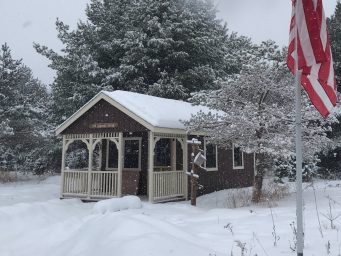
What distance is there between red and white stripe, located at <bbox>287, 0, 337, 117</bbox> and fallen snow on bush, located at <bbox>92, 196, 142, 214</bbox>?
24.8ft

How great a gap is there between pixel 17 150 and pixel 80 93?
950 centimetres

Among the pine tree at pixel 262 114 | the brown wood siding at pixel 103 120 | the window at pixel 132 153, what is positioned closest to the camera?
the pine tree at pixel 262 114

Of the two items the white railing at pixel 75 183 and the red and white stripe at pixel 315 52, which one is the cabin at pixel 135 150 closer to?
the white railing at pixel 75 183

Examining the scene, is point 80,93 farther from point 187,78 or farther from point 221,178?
point 221,178

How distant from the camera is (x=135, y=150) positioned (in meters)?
17.6

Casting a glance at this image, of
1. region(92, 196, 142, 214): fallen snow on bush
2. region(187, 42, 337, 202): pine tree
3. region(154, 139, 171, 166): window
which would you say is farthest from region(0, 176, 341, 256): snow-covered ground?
region(154, 139, 171, 166): window

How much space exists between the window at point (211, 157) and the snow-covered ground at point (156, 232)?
5820 millimetres

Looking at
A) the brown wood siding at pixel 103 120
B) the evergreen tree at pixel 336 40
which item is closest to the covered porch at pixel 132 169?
the brown wood siding at pixel 103 120

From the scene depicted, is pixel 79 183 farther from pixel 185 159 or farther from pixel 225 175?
pixel 225 175

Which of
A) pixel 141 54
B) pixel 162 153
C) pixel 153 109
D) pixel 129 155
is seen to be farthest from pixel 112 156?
pixel 141 54

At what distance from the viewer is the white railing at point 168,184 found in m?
14.9

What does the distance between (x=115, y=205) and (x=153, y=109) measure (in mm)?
5347

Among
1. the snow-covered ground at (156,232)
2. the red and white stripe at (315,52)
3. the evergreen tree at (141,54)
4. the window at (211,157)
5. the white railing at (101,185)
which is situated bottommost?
the snow-covered ground at (156,232)

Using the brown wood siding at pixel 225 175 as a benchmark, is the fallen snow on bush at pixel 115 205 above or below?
below
